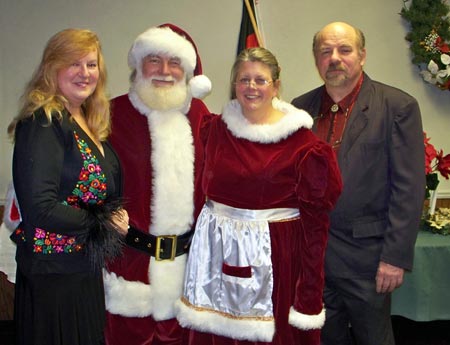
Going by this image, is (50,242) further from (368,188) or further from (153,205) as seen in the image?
(368,188)

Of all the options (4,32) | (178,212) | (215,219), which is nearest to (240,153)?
(215,219)

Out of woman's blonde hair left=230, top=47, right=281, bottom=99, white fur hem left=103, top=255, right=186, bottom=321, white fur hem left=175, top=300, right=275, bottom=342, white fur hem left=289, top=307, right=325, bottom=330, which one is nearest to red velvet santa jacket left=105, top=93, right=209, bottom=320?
white fur hem left=103, top=255, right=186, bottom=321

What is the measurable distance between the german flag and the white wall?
3.6 inches

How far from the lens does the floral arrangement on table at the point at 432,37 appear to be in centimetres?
349

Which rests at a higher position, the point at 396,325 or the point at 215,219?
the point at 215,219

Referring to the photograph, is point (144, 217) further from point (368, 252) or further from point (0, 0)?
point (0, 0)

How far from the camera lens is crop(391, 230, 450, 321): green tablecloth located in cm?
289

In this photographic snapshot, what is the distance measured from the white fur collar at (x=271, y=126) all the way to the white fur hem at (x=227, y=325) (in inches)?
27.9

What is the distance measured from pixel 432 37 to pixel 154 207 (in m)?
2.59

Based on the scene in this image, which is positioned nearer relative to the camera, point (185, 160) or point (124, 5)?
point (185, 160)

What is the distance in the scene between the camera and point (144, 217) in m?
2.12

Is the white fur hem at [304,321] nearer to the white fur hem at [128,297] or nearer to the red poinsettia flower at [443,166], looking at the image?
the white fur hem at [128,297]

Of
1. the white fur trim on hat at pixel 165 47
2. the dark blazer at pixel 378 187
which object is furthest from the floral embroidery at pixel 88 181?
the dark blazer at pixel 378 187

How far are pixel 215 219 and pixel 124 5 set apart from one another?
89.6 inches
